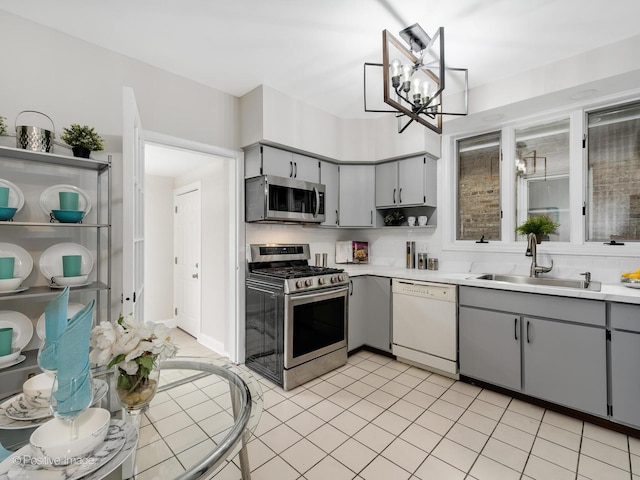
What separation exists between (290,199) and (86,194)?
1.66m

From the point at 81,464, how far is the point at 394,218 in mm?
3463

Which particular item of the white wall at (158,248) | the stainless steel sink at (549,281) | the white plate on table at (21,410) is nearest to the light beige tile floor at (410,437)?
the white plate on table at (21,410)

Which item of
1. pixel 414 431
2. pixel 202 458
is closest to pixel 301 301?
pixel 414 431

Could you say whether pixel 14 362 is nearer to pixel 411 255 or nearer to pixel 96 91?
pixel 96 91

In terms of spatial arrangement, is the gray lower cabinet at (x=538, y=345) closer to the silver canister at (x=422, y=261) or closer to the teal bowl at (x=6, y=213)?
the silver canister at (x=422, y=261)

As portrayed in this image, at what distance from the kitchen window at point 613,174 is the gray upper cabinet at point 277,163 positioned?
8.72ft

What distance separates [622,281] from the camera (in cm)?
238

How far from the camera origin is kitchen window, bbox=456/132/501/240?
328 cm

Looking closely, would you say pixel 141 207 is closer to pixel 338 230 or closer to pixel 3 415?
pixel 3 415

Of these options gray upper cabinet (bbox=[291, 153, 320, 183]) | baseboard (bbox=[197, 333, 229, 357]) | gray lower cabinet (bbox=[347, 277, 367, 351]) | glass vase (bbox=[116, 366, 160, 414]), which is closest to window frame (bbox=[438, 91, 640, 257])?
gray lower cabinet (bbox=[347, 277, 367, 351])

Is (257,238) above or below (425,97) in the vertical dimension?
below

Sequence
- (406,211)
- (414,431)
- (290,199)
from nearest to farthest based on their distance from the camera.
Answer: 1. (414,431)
2. (290,199)
3. (406,211)

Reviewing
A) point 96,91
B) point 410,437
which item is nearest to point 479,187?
point 410,437

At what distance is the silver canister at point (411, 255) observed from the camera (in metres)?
3.64
